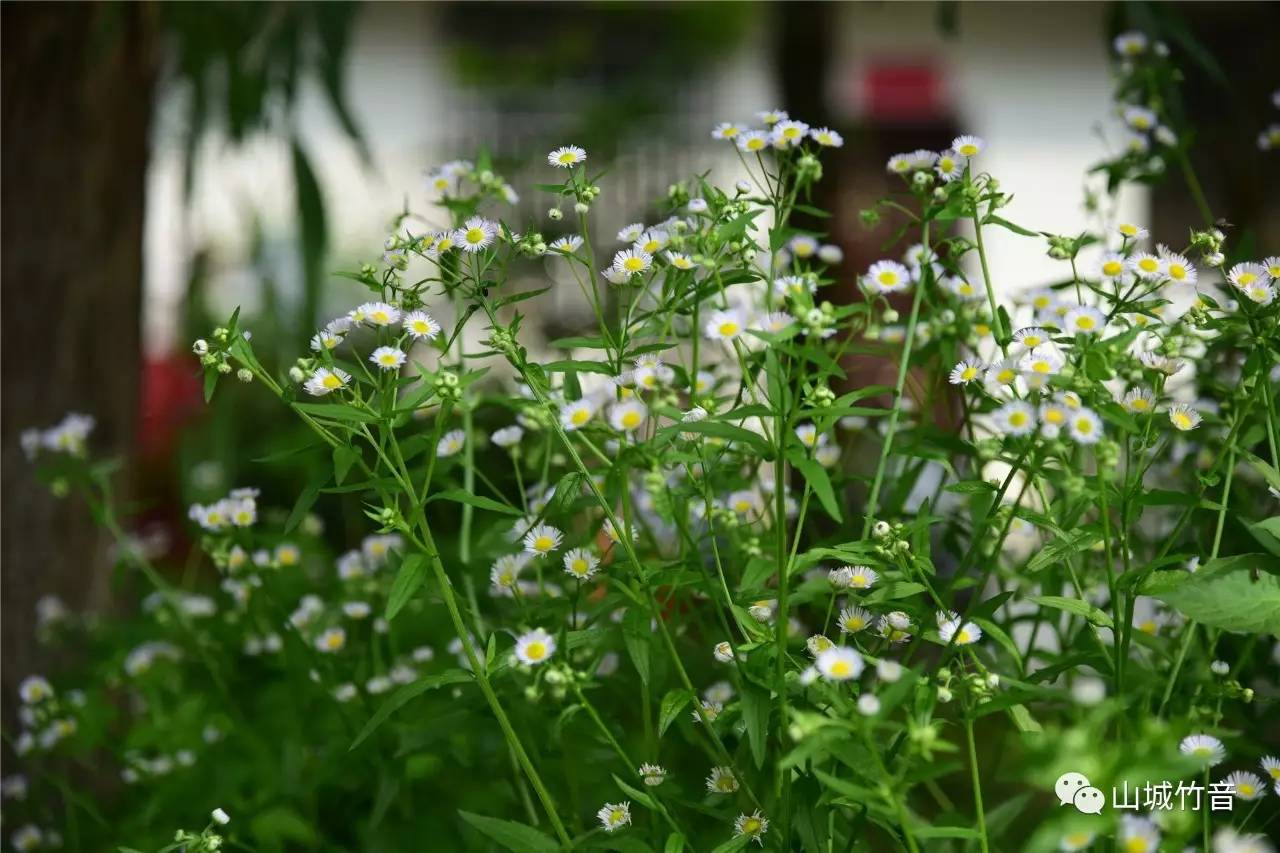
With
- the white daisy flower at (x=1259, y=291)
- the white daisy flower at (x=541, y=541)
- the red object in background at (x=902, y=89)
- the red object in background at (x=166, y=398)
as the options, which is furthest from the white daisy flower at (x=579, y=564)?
the red object in background at (x=902, y=89)

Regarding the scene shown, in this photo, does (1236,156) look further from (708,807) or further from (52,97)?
(52,97)

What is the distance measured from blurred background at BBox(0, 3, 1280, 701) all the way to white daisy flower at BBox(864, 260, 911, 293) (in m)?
0.40

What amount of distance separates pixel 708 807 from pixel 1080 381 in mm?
479

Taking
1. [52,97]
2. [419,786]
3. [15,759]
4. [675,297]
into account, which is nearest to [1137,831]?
[675,297]

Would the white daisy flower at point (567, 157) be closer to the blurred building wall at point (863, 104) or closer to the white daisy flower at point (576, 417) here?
the white daisy flower at point (576, 417)

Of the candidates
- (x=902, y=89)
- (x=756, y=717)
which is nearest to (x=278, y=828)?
(x=756, y=717)

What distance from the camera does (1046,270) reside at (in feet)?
21.2

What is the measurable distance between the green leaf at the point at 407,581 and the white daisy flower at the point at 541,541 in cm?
14

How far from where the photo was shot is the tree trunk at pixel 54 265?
210 cm

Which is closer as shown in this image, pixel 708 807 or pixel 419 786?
pixel 708 807

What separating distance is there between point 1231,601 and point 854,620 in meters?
0.31

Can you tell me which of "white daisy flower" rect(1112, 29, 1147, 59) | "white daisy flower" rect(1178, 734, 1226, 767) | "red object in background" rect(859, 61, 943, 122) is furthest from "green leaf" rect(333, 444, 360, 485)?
"red object in background" rect(859, 61, 943, 122)

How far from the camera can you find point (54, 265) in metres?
2.13

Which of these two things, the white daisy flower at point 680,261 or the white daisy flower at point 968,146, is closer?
the white daisy flower at point 680,261
